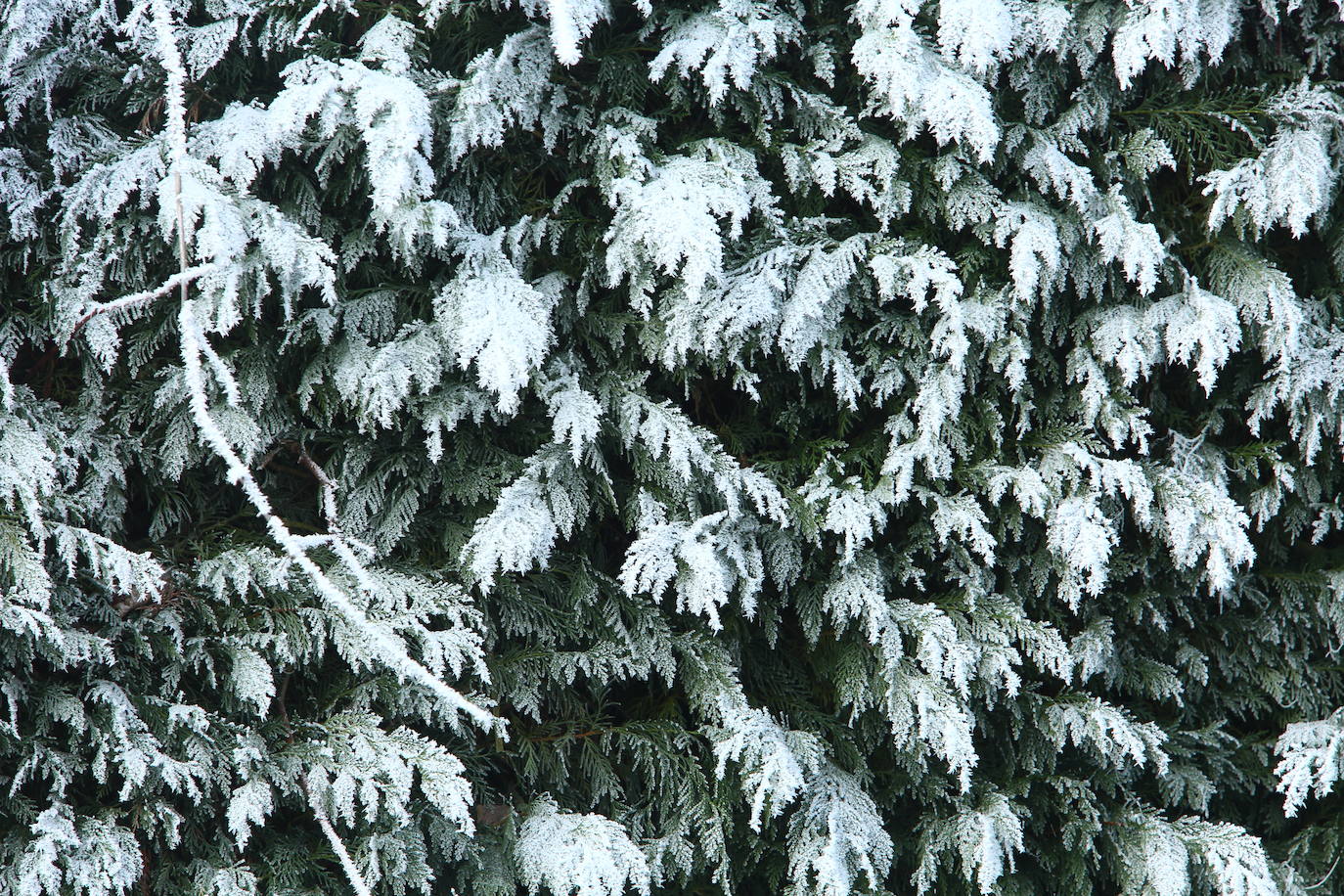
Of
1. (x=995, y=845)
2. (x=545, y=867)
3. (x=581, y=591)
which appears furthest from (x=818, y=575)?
(x=545, y=867)

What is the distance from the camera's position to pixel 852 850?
250 cm

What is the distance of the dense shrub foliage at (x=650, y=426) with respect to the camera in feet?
7.52

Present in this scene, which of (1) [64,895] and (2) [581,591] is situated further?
(2) [581,591]

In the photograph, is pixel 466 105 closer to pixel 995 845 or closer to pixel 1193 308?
pixel 1193 308

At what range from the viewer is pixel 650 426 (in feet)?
8.00

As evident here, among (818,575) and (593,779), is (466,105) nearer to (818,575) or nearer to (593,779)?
(818,575)

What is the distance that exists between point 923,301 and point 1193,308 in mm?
744

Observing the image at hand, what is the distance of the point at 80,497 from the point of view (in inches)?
93.1

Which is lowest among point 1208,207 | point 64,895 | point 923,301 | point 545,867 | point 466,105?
point 64,895

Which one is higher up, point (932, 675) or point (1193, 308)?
point (1193, 308)

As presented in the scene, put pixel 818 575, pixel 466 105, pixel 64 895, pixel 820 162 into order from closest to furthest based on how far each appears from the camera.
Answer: pixel 64 895 < pixel 466 105 < pixel 820 162 < pixel 818 575

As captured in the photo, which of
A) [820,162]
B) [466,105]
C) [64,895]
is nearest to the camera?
[64,895]

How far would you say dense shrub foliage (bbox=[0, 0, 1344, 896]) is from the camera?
7.52 ft

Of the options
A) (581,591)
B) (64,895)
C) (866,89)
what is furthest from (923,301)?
→ (64,895)
